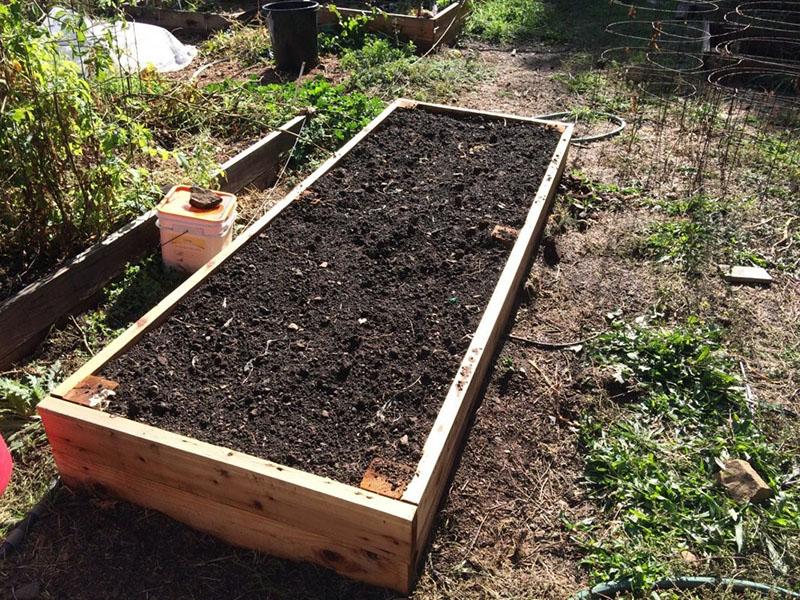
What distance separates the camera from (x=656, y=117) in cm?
598

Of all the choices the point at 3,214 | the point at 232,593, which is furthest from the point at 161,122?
the point at 232,593

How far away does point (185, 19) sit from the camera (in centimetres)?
780

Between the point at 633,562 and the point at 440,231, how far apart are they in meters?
1.94

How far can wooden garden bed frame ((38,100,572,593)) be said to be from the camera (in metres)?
1.97

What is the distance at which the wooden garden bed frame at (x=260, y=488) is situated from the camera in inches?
77.7

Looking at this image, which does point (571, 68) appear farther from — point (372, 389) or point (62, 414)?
point (62, 414)

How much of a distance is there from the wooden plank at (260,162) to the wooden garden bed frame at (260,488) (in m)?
1.97

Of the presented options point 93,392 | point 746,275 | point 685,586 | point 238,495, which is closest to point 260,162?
point 93,392

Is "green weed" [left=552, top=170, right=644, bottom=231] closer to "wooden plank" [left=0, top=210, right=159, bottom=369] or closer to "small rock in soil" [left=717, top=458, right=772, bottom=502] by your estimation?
"small rock in soil" [left=717, top=458, right=772, bottom=502]

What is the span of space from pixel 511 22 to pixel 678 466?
7880 millimetres

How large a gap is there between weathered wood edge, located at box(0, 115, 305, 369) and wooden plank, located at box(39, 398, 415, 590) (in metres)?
0.85

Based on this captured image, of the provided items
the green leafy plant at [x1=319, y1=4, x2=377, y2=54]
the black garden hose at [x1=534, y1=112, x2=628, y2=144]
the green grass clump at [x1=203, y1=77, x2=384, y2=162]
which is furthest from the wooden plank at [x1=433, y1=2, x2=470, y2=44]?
the green grass clump at [x1=203, y1=77, x2=384, y2=162]

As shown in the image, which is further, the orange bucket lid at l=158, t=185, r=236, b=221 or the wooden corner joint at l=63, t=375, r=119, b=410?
the orange bucket lid at l=158, t=185, r=236, b=221

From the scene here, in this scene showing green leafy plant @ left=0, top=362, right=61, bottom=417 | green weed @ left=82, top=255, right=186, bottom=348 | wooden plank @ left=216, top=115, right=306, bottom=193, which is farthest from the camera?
wooden plank @ left=216, top=115, right=306, bottom=193
